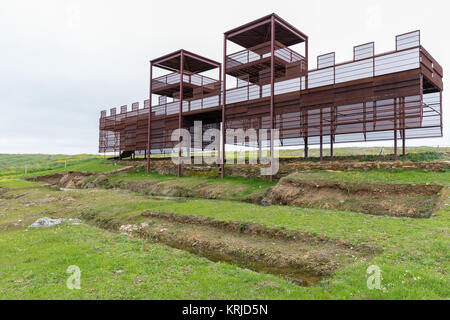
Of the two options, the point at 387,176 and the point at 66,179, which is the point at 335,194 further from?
the point at 66,179

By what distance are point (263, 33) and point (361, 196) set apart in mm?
20919

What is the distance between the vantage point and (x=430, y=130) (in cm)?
2316

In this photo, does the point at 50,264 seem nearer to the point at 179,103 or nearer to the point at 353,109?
the point at 353,109

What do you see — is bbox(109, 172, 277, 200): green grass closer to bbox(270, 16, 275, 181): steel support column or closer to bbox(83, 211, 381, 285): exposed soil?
bbox(270, 16, 275, 181): steel support column

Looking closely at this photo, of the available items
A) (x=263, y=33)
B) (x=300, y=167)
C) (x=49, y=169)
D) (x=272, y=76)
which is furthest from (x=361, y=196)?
(x=49, y=169)

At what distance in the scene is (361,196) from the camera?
17.8 m

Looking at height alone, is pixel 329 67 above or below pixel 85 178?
above

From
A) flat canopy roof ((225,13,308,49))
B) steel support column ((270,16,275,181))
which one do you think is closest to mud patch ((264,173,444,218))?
steel support column ((270,16,275,181))

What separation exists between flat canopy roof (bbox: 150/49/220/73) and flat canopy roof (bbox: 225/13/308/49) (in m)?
8.16

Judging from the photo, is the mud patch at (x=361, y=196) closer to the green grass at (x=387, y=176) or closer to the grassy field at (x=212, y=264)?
the green grass at (x=387, y=176)

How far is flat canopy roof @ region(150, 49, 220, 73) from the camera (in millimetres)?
38625
